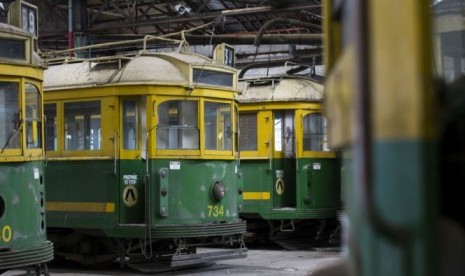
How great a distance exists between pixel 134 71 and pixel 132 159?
4.00 ft

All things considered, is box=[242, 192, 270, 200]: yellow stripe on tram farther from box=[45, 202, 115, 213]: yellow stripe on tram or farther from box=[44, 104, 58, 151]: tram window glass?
box=[44, 104, 58, 151]: tram window glass

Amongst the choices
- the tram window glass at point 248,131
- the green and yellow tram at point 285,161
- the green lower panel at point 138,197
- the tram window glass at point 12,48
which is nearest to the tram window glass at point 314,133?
the green and yellow tram at point 285,161

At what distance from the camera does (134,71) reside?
1013 cm

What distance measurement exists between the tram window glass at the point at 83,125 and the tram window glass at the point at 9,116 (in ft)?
8.80

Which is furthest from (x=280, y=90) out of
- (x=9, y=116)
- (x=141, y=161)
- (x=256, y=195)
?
(x=9, y=116)

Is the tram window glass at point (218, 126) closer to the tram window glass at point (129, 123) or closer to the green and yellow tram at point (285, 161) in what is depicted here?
the tram window glass at point (129, 123)

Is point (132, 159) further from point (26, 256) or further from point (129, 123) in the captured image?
point (26, 256)

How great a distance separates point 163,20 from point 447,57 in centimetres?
1566

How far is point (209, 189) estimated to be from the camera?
403 inches

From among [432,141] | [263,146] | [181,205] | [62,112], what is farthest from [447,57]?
[263,146]

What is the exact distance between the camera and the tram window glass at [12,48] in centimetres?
746

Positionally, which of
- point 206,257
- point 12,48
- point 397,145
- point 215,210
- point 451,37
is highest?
point 12,48

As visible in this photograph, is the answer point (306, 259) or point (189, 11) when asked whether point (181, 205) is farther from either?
point (189, 11)

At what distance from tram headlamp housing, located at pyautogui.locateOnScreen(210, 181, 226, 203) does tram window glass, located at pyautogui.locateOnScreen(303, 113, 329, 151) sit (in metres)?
3.38
